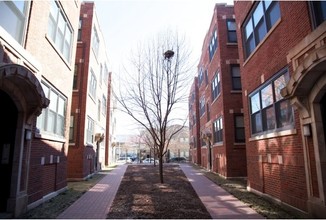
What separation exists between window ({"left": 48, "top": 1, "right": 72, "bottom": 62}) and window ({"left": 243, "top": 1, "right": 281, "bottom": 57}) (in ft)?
25.6

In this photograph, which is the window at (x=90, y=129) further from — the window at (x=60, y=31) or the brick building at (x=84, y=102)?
the window at (x=60, y=31)

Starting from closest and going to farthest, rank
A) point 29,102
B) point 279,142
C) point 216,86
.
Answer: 1. point 29,102
2. point 279,142
3. point 216,86

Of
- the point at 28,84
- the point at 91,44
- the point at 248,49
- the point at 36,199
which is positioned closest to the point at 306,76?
the point at 248,49

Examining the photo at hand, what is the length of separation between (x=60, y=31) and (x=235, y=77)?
35.6ft

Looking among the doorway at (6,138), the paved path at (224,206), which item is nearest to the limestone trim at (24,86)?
the doorway at (6,138)

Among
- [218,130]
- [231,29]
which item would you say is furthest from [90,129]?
[231,29]

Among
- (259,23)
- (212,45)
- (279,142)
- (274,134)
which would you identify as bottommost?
(279,142)

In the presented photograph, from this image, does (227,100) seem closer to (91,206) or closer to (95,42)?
(91,206)

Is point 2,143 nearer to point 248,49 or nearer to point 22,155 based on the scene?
point 22,155

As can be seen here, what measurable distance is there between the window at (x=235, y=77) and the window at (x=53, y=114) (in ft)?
34.0

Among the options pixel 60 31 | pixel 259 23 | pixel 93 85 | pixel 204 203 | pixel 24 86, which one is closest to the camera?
pixel 24 86

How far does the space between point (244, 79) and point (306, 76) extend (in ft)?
19.4

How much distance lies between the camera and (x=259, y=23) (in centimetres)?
996

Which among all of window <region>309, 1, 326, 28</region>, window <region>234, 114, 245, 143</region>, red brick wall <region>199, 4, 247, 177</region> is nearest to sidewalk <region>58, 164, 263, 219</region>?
red brick wall <region>199, 4, 247, 177</region>
